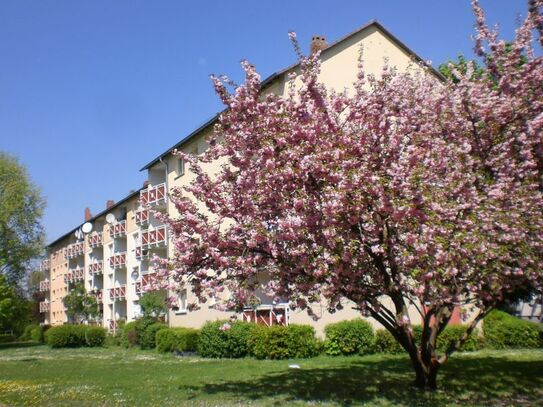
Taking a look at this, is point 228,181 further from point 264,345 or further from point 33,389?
point 264,345

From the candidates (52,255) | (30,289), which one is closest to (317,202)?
→ (52,255)

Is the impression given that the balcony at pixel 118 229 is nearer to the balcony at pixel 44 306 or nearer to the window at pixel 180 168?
the window at pixel 180 168

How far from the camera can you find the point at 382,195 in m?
8.85

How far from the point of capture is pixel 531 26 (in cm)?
1083

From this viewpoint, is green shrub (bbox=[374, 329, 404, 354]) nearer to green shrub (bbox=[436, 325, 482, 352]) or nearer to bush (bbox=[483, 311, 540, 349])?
green shrub (bbox=[436, 325, 482, 352])

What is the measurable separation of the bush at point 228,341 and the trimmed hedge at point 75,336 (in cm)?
1750

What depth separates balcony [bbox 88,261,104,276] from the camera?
5421 centimetres

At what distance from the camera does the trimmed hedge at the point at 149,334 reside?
102 ft

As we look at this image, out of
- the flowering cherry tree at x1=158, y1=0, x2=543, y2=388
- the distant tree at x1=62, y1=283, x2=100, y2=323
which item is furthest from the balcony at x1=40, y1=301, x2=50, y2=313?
the flowering cherry tree at x1=158, y1=0, x2=543, y2=388

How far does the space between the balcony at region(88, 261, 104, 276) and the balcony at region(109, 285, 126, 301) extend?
17.4 feet

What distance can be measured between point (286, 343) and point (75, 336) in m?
23.0

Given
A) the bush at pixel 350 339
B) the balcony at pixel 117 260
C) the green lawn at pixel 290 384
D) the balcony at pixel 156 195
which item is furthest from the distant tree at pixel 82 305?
the bush at pixel 350 339

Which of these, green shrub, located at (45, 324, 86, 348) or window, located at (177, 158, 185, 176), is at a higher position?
window, located at (177, 158, 185, 176)

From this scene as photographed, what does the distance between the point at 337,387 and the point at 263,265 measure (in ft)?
12.6
